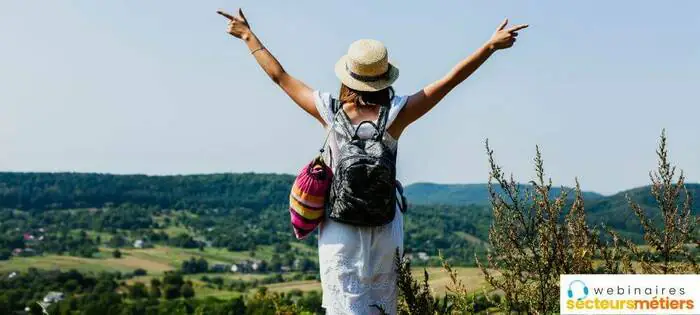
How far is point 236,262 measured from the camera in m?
131

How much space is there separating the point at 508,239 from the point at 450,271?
34 cm

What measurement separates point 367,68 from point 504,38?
67 cm

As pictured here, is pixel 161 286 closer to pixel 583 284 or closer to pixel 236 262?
pixel 236 262

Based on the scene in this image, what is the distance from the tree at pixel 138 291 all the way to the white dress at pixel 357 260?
297ft

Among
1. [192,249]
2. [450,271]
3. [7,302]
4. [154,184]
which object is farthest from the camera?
[154,184]

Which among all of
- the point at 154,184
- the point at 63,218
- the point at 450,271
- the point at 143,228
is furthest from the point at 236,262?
the point at 450,271

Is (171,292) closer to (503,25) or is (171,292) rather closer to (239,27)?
(239,27)

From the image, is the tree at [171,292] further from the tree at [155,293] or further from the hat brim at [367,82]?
the hat brim at [367,82]

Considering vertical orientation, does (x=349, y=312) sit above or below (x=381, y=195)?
below

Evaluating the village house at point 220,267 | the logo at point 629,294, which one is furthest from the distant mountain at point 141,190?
the logo at point 629,294

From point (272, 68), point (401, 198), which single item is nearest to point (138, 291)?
point (272, 68)

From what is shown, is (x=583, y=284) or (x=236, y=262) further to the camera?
(x=236, y=262)

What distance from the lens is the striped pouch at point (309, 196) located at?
3750 millimetres

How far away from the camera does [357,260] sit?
12.3 ft
